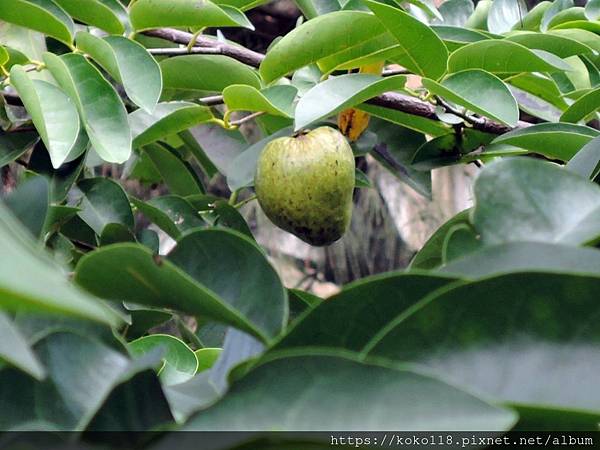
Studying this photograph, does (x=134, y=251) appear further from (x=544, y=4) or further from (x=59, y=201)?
(x=544, y=4)

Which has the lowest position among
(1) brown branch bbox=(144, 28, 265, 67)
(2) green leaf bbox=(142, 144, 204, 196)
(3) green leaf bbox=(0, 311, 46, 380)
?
(2) green leaf bbox=(142, 144, 204, 196)

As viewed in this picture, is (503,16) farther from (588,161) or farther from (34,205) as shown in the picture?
(34,205)

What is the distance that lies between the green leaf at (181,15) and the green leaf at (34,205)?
425mm

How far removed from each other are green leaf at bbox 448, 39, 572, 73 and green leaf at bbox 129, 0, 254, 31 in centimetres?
20

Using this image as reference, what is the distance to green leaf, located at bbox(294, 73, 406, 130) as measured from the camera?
686 millimetres

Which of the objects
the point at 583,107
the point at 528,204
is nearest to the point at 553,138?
the point at 583,107

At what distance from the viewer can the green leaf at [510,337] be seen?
0.26 m

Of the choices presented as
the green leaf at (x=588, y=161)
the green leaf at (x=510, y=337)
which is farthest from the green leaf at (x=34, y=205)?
the green leaf at (x=588, y=161)

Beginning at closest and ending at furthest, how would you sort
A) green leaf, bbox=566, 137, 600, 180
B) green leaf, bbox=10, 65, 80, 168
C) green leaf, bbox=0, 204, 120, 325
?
green leaf, bbox=0, 204, 120, 325
green leaf, bbox=566, 137, 600, 180
green leaf, bbox=10, 65, 80, 168

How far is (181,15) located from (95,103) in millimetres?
117

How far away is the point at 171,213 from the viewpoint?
2.92ft

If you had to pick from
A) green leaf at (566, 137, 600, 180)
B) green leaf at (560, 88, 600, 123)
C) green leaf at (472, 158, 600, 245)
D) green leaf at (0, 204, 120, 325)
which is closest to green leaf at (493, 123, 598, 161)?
green leaf at (560, 88, 600, 123)

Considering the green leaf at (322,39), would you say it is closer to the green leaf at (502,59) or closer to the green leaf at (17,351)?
the green leaf at (502,59)

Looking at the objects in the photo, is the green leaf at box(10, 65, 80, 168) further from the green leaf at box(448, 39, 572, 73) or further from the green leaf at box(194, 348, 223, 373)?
the green leaf at box(448, 39, 572, 73)
